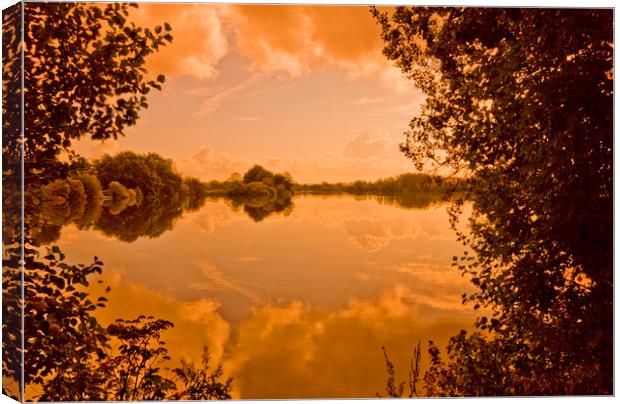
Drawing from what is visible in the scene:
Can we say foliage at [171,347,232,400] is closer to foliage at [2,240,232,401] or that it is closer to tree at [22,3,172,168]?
foliage at [2,240,232,401]

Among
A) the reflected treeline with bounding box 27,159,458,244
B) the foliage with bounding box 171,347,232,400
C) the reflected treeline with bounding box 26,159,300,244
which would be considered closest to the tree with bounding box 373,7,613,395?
the reflected treeline with bounding box 27,159,458,244

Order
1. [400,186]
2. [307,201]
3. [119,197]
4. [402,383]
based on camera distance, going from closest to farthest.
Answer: [119,197], [402,383], [307,201], [400,186]

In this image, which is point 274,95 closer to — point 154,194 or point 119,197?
point 154,194

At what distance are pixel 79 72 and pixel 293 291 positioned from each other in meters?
2.22

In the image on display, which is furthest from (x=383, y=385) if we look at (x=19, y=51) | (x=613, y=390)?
(x=19, y=51)

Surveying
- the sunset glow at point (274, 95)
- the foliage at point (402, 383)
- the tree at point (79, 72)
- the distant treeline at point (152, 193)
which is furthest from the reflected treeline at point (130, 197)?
the foliage at point (402, 383)

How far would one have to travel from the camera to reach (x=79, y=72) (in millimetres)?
4598

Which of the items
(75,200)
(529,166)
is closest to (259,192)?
(75,200)

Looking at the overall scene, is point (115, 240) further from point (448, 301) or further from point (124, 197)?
point (448, 301)

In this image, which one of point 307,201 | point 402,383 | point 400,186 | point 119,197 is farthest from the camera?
point 400,186

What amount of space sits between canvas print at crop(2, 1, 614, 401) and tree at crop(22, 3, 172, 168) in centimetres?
1

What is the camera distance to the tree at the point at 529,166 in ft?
15.9

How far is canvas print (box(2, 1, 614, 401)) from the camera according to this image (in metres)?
4.58

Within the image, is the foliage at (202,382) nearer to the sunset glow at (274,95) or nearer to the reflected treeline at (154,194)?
the reflected treeline at (154,194)
